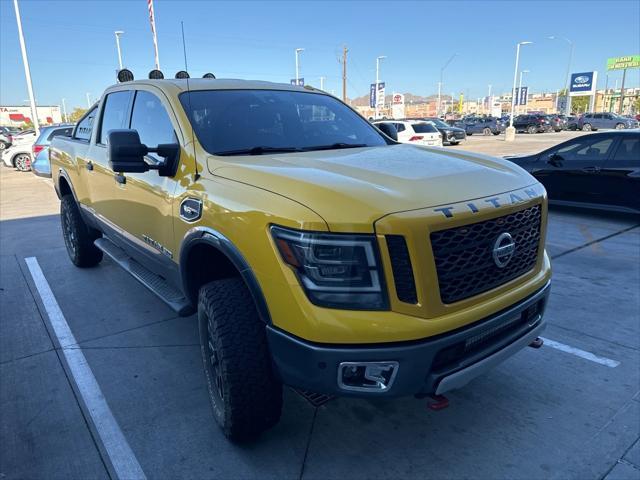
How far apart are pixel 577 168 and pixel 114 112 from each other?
7.48m

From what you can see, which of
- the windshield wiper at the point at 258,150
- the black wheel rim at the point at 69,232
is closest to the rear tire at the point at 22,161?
the black wheel rim at the point at 69,232

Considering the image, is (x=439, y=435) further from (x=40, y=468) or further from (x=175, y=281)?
(x=40, y=468)

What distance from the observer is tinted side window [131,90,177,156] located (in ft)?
10.6

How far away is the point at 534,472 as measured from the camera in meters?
2.40

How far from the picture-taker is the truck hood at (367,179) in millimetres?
2016

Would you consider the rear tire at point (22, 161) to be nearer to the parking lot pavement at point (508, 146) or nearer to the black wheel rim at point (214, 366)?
the parking lot pavement at point (508, 146)

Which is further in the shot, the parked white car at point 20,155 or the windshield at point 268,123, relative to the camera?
the parked white car at point 20,155

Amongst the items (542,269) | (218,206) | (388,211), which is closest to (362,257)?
(388,211)

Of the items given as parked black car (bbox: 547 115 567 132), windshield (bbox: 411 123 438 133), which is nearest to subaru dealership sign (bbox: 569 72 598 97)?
parked black car (bbox: 547 115 567 132)

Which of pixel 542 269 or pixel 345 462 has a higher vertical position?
pixel 542 269

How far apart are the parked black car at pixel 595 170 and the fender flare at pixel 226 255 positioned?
7.54 metres

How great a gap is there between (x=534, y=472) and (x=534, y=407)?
1.95ft

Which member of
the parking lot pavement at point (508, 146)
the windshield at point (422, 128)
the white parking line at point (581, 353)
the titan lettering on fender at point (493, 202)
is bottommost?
the parking lot pavement at point (508, 146)

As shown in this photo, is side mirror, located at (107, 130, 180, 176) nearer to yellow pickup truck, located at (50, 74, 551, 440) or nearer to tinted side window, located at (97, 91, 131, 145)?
yellow pickup truck, located at (50, 74, 551, 440)
